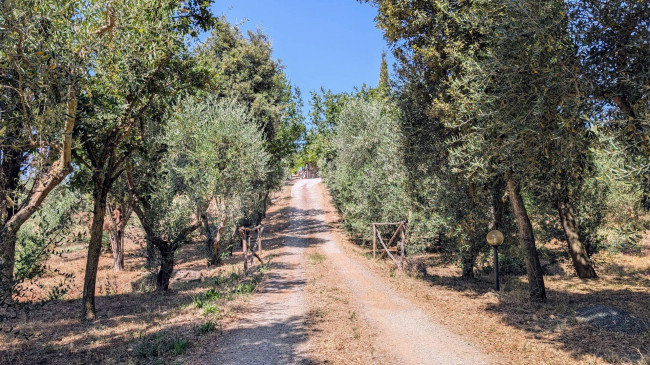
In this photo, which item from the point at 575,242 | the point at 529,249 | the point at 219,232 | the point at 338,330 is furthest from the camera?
the point at 219,232

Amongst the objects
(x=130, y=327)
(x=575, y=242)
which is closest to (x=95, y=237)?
(x=130, y=327)

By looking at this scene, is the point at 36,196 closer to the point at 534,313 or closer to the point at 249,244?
the point at 249,244

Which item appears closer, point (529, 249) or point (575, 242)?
point (529, 249)

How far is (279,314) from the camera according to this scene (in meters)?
10.2

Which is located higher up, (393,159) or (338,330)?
(393,159)

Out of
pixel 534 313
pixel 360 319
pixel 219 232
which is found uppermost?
pixel 219 232

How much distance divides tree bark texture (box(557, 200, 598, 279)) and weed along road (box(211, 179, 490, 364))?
26.9ft

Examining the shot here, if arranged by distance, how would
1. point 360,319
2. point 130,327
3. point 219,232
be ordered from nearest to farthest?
point 360,319, point 130,327, point 219,232

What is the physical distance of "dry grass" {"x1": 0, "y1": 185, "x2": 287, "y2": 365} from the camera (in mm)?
7816

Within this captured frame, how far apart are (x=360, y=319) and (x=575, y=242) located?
11465 mm

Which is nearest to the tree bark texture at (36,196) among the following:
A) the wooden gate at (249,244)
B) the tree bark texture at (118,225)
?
the wooden gate at (249,244)

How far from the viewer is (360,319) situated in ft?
31.8

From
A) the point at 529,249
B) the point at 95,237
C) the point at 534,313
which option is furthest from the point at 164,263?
the point at 529,249

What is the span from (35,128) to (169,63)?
4256mm
